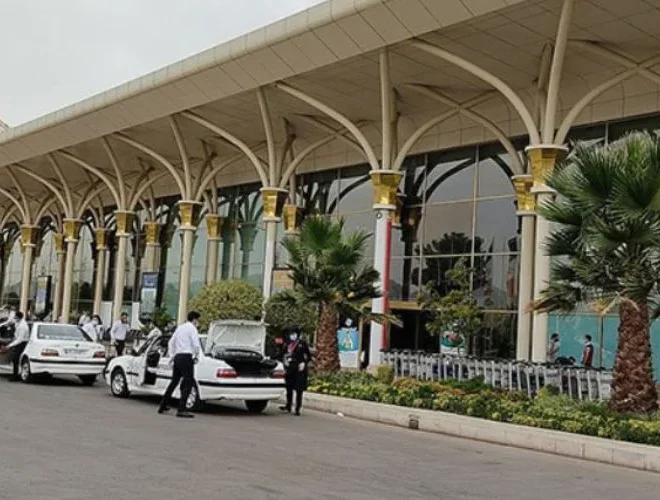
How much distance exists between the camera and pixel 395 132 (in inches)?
1169

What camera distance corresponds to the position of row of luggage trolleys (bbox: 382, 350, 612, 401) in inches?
685

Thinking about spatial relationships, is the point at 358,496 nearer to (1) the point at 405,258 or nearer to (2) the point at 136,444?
(2) the point at 136,444

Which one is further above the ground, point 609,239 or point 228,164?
point 228,164

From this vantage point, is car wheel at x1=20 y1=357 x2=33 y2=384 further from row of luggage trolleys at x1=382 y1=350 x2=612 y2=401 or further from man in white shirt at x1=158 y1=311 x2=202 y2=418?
row of luggage trolleys at x1=382 y1=350 x2=612 y2=401

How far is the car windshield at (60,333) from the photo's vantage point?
20.4 metres

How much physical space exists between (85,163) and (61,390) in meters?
26.3

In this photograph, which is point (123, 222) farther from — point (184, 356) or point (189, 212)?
point (184, 356)

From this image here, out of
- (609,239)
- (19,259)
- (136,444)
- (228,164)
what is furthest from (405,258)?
(19,259)

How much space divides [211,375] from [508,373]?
7.19 metres

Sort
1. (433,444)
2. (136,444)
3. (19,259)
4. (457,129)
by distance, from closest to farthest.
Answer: (136,444) < (433,444) < (457,129) < (19,259)

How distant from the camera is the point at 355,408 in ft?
55.8

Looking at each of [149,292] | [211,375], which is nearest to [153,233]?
[149,292]

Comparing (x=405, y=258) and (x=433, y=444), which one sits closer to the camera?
(x=433, y=444)

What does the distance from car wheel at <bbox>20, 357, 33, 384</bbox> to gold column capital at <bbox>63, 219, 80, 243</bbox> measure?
29712 mm
